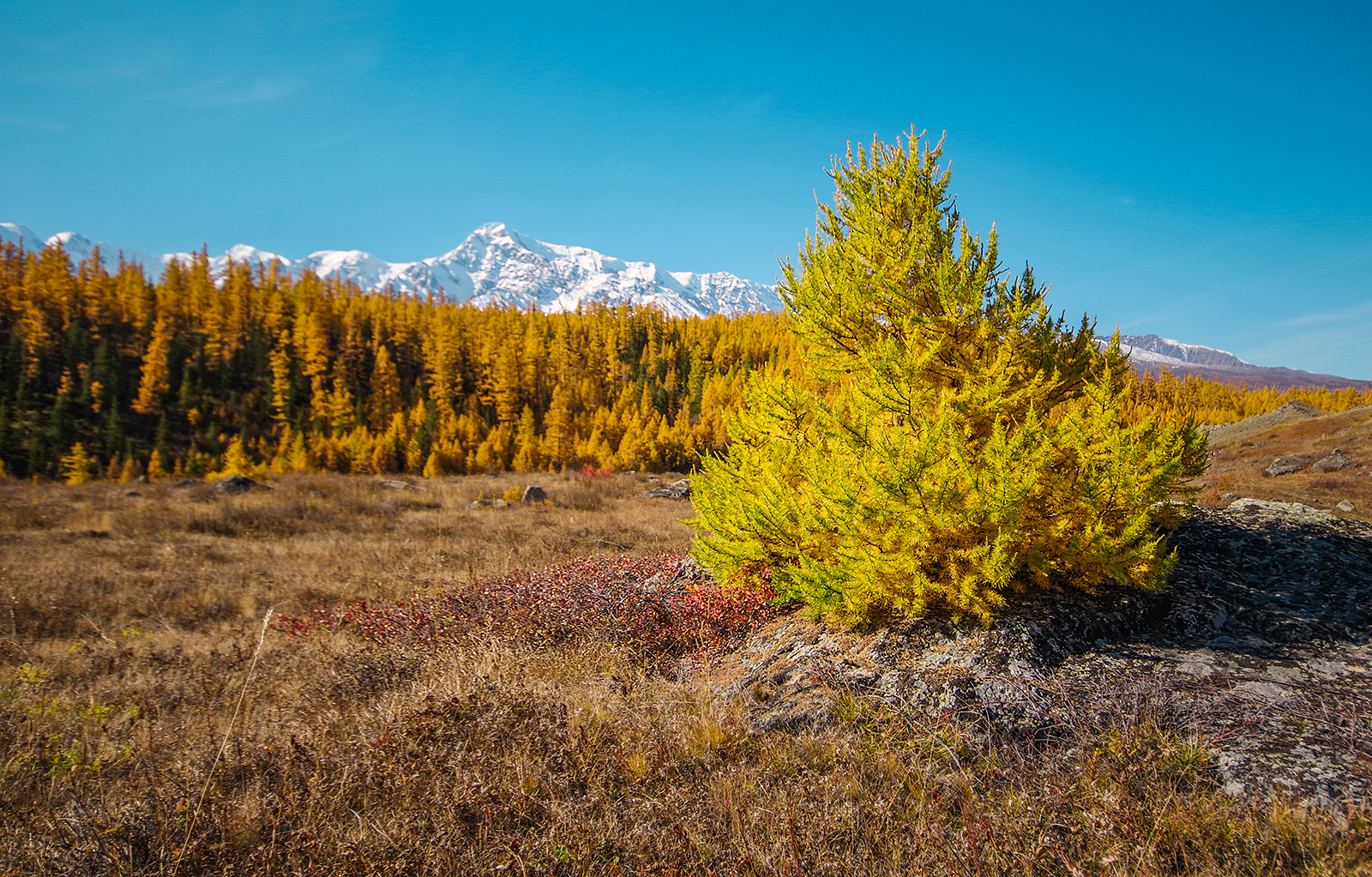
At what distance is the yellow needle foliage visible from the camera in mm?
4375

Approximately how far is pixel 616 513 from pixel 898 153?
18963 millimetres

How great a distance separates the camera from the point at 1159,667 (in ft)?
13.8

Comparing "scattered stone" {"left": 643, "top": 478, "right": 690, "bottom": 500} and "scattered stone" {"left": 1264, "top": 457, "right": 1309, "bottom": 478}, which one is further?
"scattered stone" {"left": 1264, "top": 457, "right": 1309, "bottom": 478}

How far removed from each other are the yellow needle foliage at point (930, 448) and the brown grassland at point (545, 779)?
4.08 ft

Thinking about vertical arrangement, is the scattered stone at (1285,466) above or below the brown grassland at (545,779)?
above

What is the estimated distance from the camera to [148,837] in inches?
110

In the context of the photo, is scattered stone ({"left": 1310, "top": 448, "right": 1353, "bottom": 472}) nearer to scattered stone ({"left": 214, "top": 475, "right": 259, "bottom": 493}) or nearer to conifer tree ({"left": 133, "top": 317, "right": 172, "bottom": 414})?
scattered stone ({"left": 214, "top": 475, "right": 259, "bottom": 493})

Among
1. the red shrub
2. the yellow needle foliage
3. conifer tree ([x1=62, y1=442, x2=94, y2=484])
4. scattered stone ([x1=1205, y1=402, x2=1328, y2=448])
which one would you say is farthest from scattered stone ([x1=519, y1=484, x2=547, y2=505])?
scattered stone ([x1=1205, y1=402, x2=1328, y2=448])

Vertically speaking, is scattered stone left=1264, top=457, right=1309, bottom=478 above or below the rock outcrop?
above

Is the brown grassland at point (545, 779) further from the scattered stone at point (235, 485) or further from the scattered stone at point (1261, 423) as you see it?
the scattered stone at point (1261, 423)

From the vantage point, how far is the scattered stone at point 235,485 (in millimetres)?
23734

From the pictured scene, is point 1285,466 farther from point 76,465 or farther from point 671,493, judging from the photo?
point 76,465

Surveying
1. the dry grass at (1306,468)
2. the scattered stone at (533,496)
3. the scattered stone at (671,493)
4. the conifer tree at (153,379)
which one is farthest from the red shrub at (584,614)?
the conifer tree at (153,379)

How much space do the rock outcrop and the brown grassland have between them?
18cm
